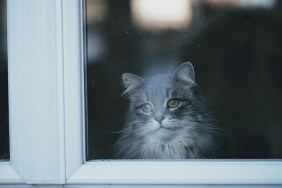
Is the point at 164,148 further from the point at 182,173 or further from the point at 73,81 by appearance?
the point at 73,81

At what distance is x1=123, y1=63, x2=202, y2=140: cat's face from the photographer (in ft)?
2.85

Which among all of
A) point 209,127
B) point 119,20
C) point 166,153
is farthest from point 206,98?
point 119,20

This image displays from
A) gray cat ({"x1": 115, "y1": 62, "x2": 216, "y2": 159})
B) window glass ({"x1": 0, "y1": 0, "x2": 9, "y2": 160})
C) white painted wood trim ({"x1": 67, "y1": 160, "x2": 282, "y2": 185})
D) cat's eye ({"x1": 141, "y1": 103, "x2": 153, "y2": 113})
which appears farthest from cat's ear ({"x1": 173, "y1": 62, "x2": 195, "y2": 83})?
window glass ({"x1": 0, "y1": 0, "x2": 9, "y2": 160})

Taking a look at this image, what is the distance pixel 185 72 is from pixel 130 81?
5.7 inches

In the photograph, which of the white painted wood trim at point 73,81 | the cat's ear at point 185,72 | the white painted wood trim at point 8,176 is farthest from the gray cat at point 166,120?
the white painted wood trim at point 8,176

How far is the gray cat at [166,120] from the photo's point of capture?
33.5 inches

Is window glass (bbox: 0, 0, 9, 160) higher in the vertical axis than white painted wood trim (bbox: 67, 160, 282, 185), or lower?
higher

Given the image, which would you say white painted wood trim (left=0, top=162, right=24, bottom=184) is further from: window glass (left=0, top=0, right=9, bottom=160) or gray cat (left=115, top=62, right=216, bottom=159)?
gray cat (left=115, top=62, right=216, bottom=159)

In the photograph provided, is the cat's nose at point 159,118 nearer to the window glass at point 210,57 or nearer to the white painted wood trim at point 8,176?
the window glass at point 210,57

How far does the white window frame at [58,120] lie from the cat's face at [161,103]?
100mm

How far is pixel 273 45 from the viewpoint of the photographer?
835mm

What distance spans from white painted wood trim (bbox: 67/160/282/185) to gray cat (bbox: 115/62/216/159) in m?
0.04

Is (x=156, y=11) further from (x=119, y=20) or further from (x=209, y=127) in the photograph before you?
(x=209, y=127)

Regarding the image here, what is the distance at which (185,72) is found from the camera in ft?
2.78
